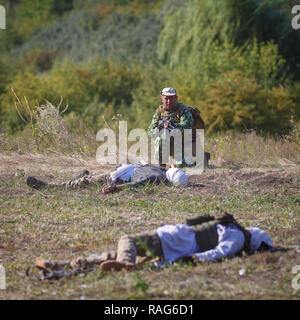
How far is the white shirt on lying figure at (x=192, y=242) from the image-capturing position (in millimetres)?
4688

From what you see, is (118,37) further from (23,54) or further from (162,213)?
(162,213)

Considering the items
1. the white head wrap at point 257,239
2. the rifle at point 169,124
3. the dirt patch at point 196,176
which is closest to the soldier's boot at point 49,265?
the white head wrap at point 257,239

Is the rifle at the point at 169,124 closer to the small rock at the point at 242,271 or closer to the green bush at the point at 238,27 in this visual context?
the small rock at the point at 242,271

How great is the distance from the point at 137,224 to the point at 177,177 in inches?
71.1

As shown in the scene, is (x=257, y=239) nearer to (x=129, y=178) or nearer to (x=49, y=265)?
(x=49, y=265)

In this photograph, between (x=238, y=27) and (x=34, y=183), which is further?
(x=238, y=27)

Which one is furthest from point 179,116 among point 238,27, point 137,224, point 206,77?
point 238,27

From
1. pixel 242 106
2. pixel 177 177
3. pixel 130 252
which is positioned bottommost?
pixel 130 252

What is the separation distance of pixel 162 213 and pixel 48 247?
5.31 ft

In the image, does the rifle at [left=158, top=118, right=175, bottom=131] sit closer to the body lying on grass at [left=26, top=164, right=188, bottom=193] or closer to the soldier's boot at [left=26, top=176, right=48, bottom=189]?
the body lying on grass at [left=26, top=164, right=188, bottom=193]

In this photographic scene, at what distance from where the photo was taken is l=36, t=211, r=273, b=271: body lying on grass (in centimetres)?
467

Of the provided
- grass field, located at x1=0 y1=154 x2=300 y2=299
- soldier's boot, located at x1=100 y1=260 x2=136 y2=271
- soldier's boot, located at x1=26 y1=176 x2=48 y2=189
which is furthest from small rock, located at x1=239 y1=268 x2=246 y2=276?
soldier's boot, located at x1=26 y1=176 x2=48 y2=189

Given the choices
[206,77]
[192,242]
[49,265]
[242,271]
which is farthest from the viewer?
[206,77]

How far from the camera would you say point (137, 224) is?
20.4ft
